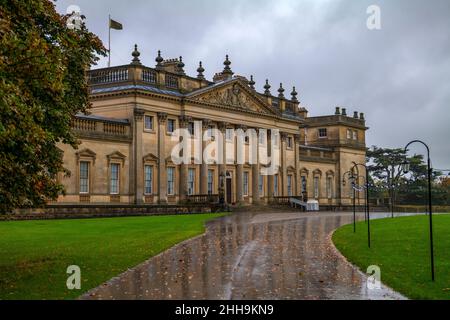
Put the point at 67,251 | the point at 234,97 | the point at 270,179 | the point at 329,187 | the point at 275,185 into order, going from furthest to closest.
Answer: the point at 329,187 → the point at 275,185 → the point at 270,179 → the point at 234,97 → the point at 67,251

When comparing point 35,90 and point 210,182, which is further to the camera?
point 210,182

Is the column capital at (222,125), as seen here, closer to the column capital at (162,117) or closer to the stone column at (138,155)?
the column capital at (162,117)

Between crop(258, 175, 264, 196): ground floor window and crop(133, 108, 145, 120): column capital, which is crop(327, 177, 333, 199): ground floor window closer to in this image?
crop(258, 175, 264, 196): ground floor window

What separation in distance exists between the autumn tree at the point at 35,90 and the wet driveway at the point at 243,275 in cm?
317

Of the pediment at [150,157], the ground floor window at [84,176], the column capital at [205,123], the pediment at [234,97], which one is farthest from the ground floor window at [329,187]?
the ground floor window at [84,176]

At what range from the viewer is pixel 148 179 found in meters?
52.4

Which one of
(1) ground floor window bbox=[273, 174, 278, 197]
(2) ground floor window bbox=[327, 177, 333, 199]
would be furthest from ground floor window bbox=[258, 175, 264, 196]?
(2) ground floor window bbox=[327, 177, 333, 199]

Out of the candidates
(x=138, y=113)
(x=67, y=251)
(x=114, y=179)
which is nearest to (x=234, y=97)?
(x=138, y=113)

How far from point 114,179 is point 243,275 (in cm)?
3565

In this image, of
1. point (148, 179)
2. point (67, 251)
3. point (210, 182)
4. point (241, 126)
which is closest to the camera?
point (67, 251)

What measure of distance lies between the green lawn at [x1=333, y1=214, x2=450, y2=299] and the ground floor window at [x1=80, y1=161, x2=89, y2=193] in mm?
23650

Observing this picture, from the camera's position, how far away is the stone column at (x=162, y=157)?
52781 millimetres

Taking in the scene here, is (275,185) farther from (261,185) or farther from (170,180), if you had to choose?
(170,180)

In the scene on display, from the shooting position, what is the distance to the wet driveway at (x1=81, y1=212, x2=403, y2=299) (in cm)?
1312
